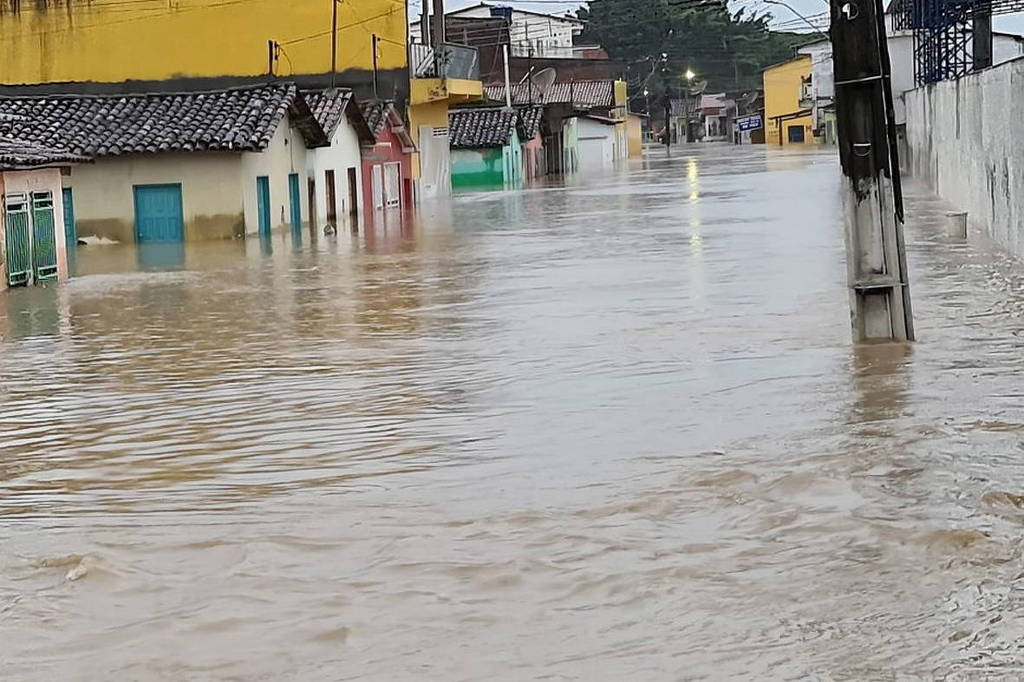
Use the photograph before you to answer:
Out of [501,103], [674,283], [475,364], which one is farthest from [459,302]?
[501,103]

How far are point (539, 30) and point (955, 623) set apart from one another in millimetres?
108338

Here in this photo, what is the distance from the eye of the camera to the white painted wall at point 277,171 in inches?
1459

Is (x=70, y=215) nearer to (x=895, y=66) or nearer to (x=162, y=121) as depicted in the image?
(x=162, y=121)

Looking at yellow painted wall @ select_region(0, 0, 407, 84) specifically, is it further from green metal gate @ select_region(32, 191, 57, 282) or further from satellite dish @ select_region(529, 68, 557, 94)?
satellite dish @ select_region(529, 68, 557, 94)

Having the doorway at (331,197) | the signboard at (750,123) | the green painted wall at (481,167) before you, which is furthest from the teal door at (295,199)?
the signboard at (750,123)

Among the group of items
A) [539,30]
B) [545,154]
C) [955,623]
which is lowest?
[955,623]

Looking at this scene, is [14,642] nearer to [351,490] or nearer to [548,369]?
[351,490]

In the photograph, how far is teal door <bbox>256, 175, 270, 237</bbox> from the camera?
3800cm

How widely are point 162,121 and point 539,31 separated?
7714cm

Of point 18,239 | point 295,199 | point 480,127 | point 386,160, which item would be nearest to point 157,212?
point 295,199

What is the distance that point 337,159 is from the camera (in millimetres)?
44844

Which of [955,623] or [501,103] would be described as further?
[501,103]

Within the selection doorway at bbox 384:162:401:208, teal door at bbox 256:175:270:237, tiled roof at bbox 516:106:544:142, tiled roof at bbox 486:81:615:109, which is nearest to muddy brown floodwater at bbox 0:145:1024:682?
teal door at bbox 256:175:270:237

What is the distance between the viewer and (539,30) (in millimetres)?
113000
